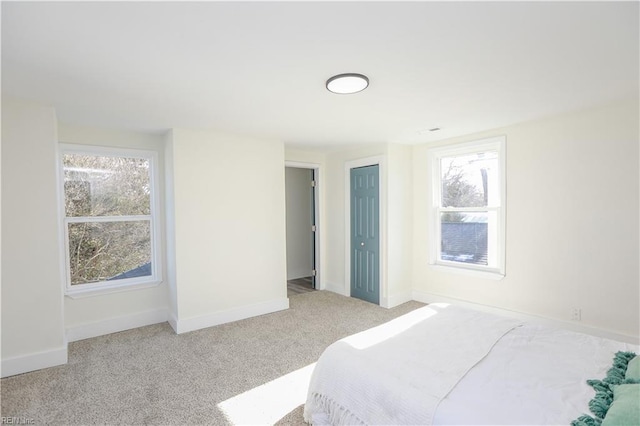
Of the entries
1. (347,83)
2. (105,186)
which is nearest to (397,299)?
(347,83)

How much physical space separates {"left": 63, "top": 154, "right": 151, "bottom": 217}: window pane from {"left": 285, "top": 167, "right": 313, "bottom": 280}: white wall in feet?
8.94

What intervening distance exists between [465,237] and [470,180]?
2.43ft

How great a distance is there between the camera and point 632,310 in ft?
9.29

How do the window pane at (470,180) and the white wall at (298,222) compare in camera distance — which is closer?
the window pane at (470,180)

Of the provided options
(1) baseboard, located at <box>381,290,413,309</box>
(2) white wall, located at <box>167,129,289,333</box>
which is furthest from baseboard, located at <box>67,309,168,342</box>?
(1) baseboard, located at <box>381,290,413,309</box>

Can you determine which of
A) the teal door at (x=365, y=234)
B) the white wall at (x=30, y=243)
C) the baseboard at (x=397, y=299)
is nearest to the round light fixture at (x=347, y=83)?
the teal door at (x=365, y=234)

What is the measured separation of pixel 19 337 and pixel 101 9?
9.28 feet

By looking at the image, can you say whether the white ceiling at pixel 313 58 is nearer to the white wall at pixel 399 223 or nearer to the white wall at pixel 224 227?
the white wall at pixel 224 227

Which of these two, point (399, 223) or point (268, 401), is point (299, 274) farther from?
point (268, 401)

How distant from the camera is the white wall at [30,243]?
2.64m

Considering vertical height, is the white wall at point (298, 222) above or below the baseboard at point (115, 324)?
above

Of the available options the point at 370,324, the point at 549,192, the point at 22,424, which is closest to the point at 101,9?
the point at 22,424

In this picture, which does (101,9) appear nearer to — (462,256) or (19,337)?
(19,337)

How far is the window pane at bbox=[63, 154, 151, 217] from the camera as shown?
3.47m
